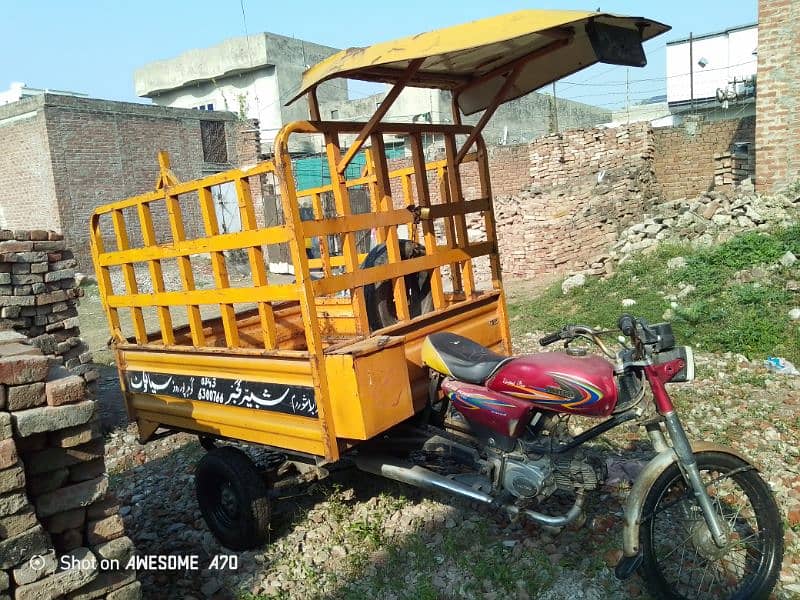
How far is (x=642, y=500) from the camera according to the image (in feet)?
8.21

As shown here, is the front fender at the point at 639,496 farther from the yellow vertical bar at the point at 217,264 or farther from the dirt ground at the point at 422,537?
the yellow vertical bar at the point at 217,264

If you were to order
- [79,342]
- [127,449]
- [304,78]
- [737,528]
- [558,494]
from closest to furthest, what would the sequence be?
[737,528] → [304,78] → [558,494] → [127,449] → [79,342]

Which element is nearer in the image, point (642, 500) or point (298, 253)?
point (642, 500)

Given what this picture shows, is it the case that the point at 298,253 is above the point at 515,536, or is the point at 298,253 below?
above

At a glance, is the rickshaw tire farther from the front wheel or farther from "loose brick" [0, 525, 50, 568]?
the front wheel

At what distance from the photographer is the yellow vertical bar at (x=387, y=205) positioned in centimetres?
319

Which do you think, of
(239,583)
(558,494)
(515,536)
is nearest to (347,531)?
(239,583)

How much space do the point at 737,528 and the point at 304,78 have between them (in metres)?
2.80

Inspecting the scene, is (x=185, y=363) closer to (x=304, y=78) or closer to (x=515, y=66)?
(x=304, y=78)

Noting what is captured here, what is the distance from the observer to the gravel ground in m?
2.96

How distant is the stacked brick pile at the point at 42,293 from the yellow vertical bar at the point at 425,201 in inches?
152

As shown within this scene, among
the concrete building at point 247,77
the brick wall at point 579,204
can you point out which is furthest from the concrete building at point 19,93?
the brick wall at point 579,204

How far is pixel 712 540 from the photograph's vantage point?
2.51 meters

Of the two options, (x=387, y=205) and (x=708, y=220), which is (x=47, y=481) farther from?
(x=708, y=220)
